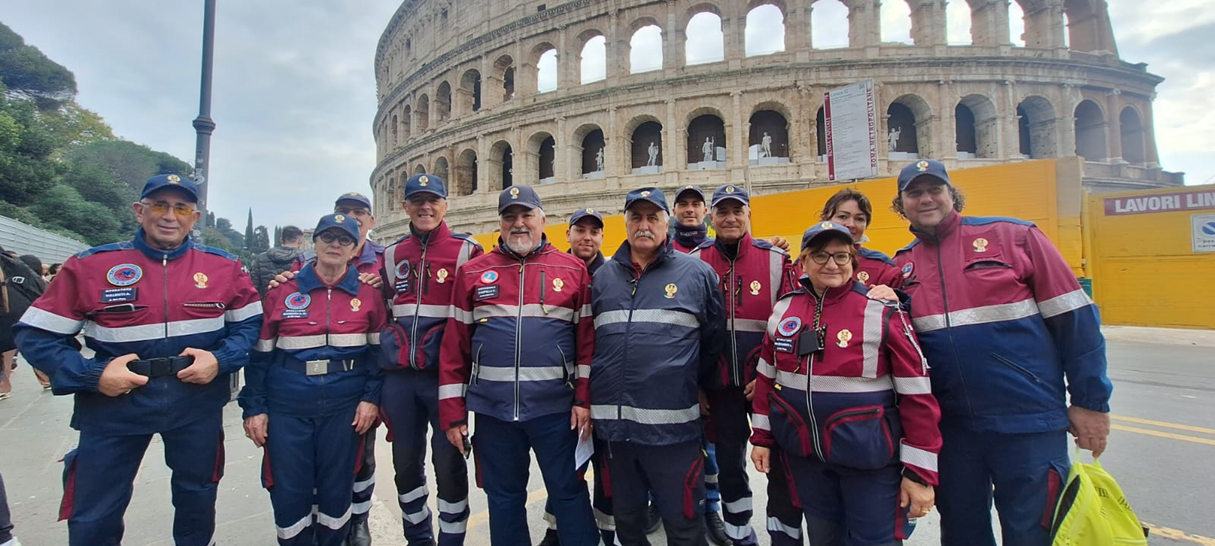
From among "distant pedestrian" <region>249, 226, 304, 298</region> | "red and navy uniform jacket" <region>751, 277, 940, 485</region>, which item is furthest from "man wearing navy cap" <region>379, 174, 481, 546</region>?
"distant pedestrian" <region>249, 226, 304, 298</region>

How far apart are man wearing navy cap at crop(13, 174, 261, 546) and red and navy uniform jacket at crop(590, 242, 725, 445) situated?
92.7 inches

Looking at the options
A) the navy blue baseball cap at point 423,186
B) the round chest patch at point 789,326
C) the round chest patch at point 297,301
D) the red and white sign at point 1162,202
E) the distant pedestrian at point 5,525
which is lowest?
the distant pedestrian at point 5,525

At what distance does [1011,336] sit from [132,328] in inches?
190

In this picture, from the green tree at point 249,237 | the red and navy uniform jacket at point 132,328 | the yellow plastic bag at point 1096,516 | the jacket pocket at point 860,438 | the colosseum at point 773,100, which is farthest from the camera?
the green tree at point 249,237

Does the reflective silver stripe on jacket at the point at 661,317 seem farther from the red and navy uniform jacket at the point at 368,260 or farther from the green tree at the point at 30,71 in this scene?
the green tree at the point at 30,71

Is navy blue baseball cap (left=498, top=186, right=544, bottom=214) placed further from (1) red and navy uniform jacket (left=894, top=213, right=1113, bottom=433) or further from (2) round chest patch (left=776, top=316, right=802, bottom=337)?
(1) red and navy uniform jacket (left=894, top=213, right=1113, bottom=433)

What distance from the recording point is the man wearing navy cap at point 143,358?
101 inches

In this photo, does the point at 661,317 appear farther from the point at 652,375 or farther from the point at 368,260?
the point at 368,260

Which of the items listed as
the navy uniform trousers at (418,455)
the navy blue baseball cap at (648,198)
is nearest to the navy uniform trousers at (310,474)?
the navy uniform trousers at (418,455)

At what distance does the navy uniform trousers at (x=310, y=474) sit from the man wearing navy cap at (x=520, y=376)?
33.2 inches

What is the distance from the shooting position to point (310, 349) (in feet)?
10.2

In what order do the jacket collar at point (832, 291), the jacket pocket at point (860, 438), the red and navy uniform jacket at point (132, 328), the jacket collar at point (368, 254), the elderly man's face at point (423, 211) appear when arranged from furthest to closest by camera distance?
the jacket collar at point (368, 254) → the elderly man's face at point (423, 211) → the red and navy uniform jacket at point (132, 328) → the jacket collar at point (832, 291) → the jacket pocket at point (860, 438)

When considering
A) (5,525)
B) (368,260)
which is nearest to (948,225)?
(368,260)

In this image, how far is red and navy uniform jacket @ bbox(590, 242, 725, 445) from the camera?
103 inches
